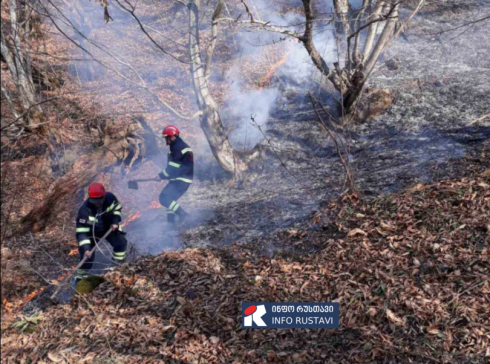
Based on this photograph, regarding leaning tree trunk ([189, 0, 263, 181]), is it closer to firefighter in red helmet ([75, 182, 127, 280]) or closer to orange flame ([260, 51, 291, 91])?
firefighter in red helmet ([75, 182, 127, 280])

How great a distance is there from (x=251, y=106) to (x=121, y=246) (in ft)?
23.1

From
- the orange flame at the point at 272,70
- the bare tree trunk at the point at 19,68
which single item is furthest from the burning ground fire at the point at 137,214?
the orange flame at the point at 272,70

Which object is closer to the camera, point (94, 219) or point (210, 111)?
point (94, 219)

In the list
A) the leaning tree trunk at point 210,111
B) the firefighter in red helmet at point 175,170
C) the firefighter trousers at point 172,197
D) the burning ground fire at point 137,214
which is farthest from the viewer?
the burning ground fire at point 137,214

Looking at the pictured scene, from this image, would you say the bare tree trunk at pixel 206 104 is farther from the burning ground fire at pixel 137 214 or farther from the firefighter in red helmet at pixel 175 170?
the burning ground fire at pixel 137 214

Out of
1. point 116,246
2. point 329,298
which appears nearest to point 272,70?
point 116,246

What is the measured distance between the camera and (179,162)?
7340mm

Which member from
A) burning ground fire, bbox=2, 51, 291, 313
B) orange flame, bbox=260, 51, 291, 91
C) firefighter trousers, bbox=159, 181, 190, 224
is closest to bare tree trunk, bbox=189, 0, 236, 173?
firefighter trousers, bbox=159, 181, 190, 224

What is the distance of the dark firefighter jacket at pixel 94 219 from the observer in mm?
5702

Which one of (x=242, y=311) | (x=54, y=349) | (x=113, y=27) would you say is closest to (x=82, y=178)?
(x=54, y=349)

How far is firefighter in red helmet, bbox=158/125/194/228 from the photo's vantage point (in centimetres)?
730

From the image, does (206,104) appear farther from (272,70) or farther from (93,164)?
(272,70)

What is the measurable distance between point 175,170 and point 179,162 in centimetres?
18

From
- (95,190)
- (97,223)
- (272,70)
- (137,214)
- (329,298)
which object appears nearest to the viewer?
(329,298)
